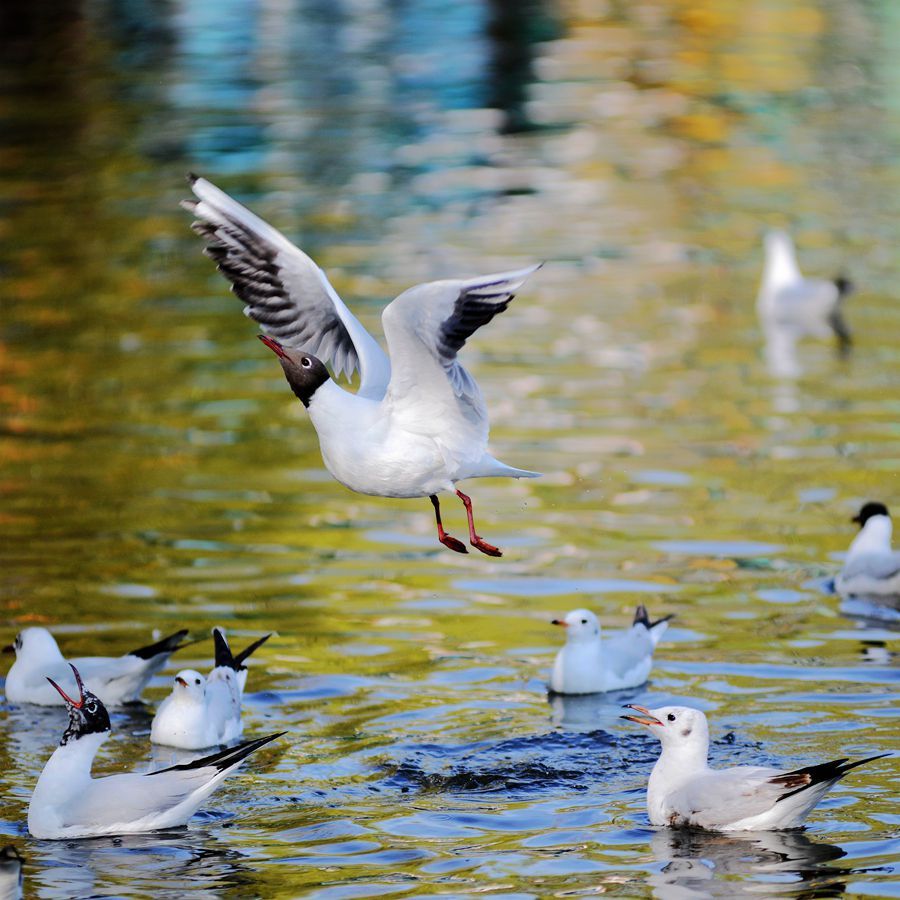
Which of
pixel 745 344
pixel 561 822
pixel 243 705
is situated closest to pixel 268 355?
pixel 745 344

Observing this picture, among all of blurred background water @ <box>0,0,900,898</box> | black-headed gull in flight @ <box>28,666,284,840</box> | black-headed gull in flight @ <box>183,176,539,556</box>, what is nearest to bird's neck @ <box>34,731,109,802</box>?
black-headed gull in flight @ <box>28,666,284,840</box>

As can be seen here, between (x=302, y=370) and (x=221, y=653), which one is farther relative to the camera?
(x=221, y=653)

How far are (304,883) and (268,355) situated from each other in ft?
44.0

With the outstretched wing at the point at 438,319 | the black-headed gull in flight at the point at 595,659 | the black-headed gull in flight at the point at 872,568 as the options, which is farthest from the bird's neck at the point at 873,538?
the outstretched wing at the point at 438,319

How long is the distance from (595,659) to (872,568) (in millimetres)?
2814

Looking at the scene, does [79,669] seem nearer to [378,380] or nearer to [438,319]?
[378,380]

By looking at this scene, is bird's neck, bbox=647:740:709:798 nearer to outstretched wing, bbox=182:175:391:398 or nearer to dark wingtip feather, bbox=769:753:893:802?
dark wingtip feather, bbox=769:753:893:802

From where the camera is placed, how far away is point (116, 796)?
36.2 feet

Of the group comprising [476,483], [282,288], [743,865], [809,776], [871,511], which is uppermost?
[282,288]

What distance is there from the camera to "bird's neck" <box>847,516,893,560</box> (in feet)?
50.0

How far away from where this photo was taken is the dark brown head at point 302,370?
1085 centimetres

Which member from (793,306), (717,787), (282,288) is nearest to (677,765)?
(717,787)

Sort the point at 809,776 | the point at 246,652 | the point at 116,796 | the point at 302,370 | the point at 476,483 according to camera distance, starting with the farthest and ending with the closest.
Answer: the point at 476,483, the point at 246,652, the point at 116,796, the point at 302,370, the point at 809,776

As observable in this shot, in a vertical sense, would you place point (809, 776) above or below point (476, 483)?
above
